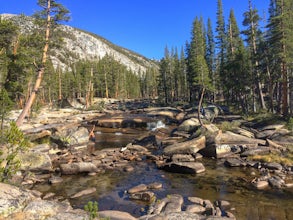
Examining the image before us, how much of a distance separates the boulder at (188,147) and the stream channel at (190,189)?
2017 mm

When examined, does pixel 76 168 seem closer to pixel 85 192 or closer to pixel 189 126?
pixel 85 192

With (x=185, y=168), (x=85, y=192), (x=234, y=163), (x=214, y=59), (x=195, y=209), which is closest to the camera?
Result: (x=195, y=209)

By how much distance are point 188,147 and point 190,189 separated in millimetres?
7139

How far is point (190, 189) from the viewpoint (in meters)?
13.5

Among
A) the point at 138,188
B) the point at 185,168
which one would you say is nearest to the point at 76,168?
the point at 138,188

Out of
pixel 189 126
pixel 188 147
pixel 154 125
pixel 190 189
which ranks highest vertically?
pixel 189 126

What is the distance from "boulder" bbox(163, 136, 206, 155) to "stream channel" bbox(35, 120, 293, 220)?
2.02 metres

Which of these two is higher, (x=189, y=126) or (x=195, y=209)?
(x=189, y=126)

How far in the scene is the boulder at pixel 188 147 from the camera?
20.4 meters

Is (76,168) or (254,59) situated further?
(254,59)

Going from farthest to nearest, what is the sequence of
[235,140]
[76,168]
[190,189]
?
[235,140]
[76,168]
[190,189]

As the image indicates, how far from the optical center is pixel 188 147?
2048 centimetres

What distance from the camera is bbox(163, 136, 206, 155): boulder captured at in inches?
804

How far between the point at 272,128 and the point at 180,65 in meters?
54.6
